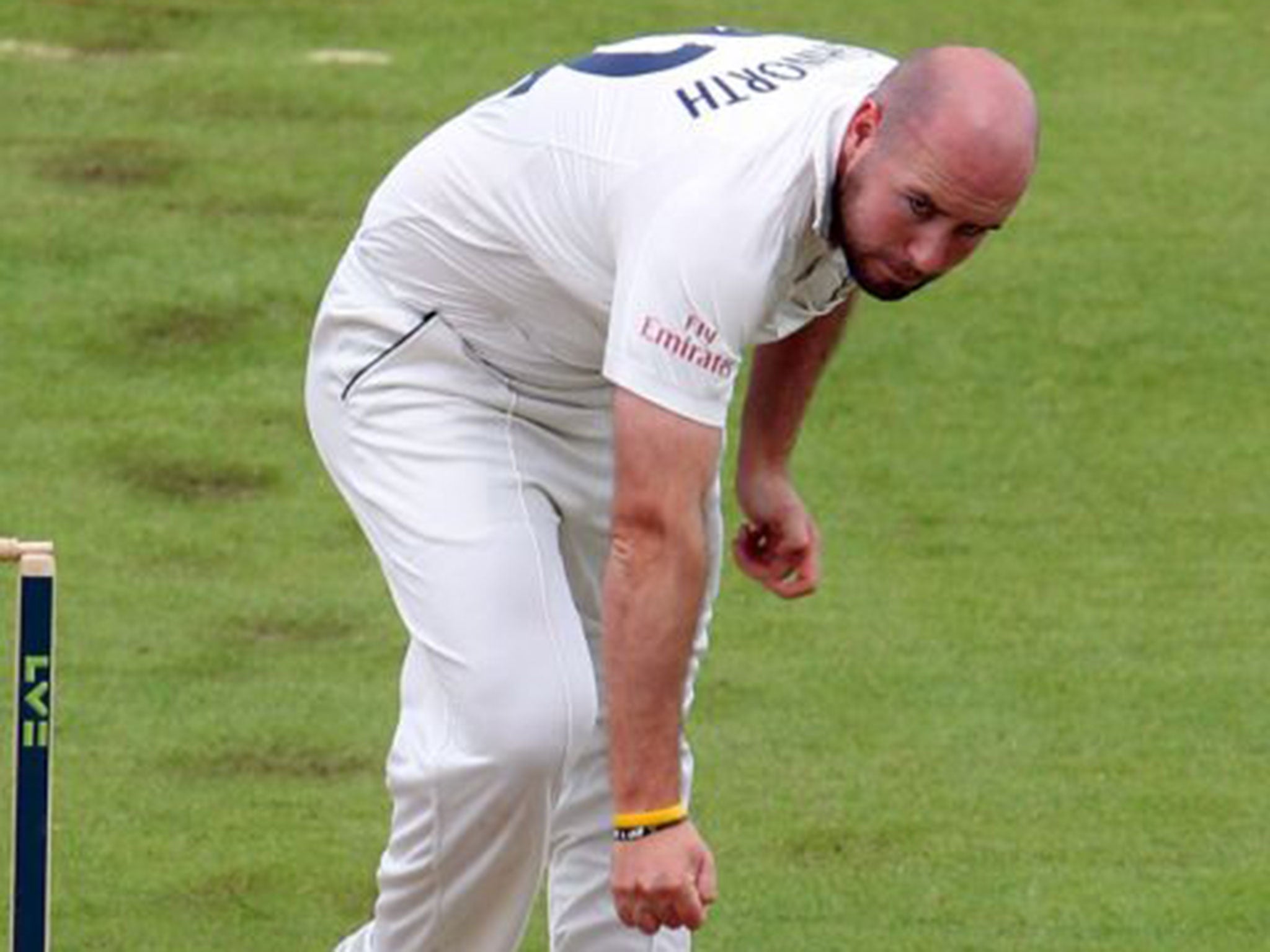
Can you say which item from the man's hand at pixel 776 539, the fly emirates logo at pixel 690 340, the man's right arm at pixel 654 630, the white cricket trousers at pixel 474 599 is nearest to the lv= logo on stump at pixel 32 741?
the white cricket trousers at pixel 474 599

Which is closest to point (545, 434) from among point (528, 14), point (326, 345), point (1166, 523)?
point (326, 345)

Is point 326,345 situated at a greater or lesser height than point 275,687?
greater

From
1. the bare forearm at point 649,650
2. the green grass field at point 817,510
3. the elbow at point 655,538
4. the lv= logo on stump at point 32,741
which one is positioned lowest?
the green grass field at point 817,510

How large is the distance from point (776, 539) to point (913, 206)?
3.97 ft

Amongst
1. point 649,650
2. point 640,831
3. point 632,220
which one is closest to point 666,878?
point 640,831

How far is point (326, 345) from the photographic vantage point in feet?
20.3

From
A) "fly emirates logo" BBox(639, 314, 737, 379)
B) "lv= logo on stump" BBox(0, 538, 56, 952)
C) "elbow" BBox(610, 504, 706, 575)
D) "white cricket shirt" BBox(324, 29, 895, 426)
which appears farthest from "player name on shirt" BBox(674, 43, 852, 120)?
"lv= logo on stump" BBox(0, 538, 56, 952)

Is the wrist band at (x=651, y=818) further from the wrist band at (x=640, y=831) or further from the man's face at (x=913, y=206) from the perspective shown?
the man's face at (x=913, y=206)

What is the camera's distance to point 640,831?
5449 mm

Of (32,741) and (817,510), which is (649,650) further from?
(817,510)

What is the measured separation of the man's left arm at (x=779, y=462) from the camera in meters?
6.40

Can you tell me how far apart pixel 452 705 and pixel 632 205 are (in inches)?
35.2

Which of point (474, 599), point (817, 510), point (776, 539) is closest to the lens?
point (474, 599)

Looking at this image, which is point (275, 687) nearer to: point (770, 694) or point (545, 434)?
point (770, 694)
